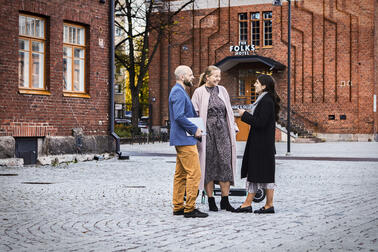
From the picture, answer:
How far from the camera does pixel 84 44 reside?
17.5 meters

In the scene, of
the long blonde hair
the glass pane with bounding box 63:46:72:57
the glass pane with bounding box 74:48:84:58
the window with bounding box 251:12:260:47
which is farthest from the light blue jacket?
the window with bounding box 251:12:260:47

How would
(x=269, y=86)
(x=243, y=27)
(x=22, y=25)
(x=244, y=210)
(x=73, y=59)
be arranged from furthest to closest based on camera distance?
(x=243, y=27) < (x=73, y=59) < (x=22, y=25) < (x=269, y=86) < (x=244, y=210)

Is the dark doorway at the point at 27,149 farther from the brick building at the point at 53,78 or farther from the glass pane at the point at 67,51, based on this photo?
the glass pane at the point at 67,51

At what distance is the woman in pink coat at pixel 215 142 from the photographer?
303 inches

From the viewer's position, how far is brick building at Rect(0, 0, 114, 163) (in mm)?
14859

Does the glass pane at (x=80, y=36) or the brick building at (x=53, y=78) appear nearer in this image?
the brick building at (x=53, y=78)

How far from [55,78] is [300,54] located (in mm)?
26475

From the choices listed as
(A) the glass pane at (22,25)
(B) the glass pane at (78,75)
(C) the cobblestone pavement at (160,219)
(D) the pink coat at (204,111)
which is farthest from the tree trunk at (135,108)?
(D) the pink coat at (204,111)

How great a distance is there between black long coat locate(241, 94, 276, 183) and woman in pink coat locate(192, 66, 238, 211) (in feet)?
0.97

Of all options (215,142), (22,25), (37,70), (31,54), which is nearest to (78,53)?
(37,70)

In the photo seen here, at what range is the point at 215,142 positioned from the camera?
7.74 meters

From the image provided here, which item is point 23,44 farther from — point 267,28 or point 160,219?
point 267,28

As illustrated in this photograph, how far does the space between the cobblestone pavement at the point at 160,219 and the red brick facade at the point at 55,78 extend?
136 inches

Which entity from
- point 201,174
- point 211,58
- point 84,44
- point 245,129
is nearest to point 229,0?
point 211,58
